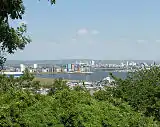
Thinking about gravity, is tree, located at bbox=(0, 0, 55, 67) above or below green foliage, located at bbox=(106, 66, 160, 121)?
above

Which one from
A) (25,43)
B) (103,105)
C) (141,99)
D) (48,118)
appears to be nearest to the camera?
(25,43)

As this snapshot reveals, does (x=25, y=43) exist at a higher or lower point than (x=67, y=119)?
higher

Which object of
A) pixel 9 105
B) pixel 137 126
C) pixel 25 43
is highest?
pixel 25 43

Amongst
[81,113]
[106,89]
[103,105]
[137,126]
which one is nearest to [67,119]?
[81,113]

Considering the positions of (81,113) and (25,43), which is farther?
(81,113)

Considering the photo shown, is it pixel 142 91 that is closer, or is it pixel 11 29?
pixel 11 29

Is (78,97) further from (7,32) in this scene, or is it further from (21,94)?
(7,32)

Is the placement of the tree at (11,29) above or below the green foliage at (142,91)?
above

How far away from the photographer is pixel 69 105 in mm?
10133

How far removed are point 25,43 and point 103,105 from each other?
329 cm

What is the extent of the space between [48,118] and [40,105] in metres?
0.57

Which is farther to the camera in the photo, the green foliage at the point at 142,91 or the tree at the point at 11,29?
the green foliage at the point at 142,91

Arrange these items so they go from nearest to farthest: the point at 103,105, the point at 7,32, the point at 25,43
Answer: the point at 7,32 < the point at 25,43 < the point at 103,105

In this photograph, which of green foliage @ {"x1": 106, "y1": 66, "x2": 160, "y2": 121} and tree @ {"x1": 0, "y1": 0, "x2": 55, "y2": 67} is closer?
tree @ {"x1": 0, "y1": 0, "x2": 55, "y2": 67}
